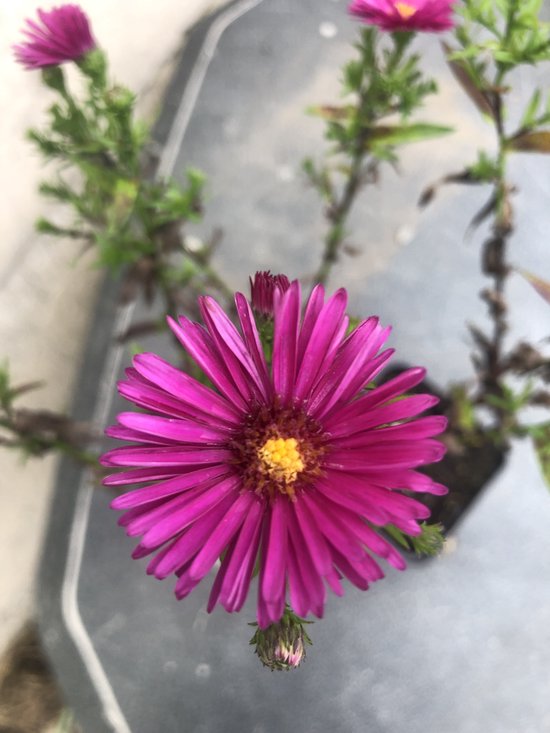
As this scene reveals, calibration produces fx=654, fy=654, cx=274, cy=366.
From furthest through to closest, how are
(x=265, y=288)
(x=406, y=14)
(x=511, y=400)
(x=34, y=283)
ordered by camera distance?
(x=34, y=283)
(x=511, y=400)
(x=406, y=14)
(x=265, y=288)

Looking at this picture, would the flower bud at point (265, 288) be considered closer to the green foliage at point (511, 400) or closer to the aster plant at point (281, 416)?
the aster plant at point (281, 416)

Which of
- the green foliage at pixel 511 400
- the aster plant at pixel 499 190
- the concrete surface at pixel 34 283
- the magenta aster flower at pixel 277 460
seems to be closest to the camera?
the magenta aster flower at pixel 277 460

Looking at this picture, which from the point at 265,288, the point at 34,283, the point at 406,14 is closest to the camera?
the point at 265,288

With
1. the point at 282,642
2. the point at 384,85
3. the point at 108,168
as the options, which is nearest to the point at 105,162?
the point at 108,168

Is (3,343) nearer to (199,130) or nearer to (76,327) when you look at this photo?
(76,327)

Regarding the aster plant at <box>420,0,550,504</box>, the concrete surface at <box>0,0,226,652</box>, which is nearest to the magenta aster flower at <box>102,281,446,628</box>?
the aster plant at <box>420,0,550,504</box>

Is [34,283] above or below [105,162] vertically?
below

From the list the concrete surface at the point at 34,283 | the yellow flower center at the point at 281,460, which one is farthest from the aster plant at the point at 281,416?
the concrete surface at the point at 34,283

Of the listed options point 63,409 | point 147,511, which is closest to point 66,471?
point 63,409

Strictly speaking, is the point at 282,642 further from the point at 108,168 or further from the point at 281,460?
Answer: the point at 108,168
